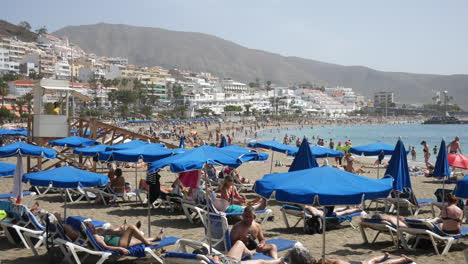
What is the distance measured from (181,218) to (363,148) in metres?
6.49

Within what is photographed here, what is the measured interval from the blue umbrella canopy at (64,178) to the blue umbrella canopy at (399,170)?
197 inches

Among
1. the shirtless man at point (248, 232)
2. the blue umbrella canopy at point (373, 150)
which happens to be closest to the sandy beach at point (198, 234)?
the shirtless man at point (248, 232)

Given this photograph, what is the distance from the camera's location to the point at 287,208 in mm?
8664

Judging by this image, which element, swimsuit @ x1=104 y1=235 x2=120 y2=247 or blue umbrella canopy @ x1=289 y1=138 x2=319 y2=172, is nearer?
swimsuit @ x1=104 y1=235 x2=120 y2=247

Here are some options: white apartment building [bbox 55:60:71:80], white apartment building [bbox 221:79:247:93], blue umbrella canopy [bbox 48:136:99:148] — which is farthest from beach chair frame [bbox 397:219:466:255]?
white apartment building [bbox 221:79:247:93]

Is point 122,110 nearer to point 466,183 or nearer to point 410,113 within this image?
point 466,183

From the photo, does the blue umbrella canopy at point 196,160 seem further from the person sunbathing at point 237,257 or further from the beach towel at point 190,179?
the person sunbathing at point 237,257

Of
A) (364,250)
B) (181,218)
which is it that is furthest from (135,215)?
(364,250)

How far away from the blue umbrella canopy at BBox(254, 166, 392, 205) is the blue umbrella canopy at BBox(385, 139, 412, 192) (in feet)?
11.5

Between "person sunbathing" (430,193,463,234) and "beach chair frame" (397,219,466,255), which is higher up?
"person sunbathing" (430,193,463,234)

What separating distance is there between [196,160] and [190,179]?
178cm

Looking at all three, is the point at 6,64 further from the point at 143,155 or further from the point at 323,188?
the point at 323,188

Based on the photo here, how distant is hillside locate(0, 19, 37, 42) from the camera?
154212 mm

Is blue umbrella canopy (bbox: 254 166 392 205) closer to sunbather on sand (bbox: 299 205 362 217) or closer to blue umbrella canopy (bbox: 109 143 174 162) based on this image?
sunbather on sand (bbox: 299 205 362 217)
